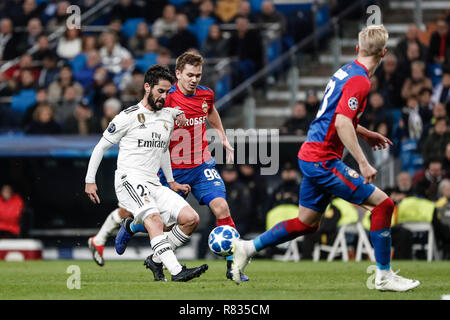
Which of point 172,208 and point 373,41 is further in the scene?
point 172,208

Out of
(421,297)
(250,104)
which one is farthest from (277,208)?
(421,297)

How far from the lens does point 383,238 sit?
873 cm

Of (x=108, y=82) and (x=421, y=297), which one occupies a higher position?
(x=108, y=82)

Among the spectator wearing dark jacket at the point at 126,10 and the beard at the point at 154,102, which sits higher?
the spectator wearing dark jacket at the point at 126,10

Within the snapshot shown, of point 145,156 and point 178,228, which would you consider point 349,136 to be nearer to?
point 145,156

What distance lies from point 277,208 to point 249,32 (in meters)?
4.46

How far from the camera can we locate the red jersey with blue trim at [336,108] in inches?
337

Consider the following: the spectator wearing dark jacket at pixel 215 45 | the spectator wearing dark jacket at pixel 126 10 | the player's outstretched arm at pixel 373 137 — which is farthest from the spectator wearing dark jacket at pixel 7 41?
the player's outstretched arm at pixel 373 137

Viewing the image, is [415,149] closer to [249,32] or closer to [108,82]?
[249,32]

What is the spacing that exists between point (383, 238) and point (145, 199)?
8.31 feet

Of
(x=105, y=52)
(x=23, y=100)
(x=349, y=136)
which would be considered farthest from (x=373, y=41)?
(x=105, y=52)

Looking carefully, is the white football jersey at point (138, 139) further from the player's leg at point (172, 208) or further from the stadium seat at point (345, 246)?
the stadium seat at point (345, 246)

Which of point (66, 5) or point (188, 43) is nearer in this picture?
point (188, 43)

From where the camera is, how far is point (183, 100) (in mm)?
11133
